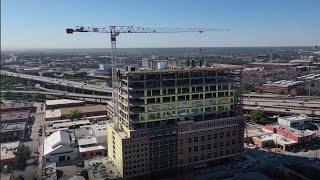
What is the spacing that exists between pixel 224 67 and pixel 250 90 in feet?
202

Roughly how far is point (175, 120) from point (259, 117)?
29569mm

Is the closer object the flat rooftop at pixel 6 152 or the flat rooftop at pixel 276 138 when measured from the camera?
the flat rooftop at pixel 6 152

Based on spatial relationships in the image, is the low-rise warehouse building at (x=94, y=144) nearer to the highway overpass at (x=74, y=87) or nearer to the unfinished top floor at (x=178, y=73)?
the unfinished top floor at (x=178, y=73)

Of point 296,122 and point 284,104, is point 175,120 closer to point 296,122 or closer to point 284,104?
point 296,122

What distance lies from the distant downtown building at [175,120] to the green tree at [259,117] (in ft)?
69.9

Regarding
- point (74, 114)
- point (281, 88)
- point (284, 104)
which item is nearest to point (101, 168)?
point (74, 114)

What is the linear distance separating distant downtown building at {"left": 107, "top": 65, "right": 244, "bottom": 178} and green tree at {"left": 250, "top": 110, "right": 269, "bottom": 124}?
21300 mm

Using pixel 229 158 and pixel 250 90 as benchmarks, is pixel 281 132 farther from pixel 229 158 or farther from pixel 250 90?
pixel 250 90

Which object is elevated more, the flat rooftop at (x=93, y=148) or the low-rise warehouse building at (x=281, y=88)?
the low-rise warehouse building at (x=281, y=88)

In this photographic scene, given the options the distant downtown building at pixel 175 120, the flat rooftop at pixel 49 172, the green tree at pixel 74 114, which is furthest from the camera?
the green tree at pixel 74 114

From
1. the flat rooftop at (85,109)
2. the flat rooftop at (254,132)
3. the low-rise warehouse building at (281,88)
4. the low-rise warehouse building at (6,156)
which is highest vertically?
the low-rise warehouse building at (6,156)

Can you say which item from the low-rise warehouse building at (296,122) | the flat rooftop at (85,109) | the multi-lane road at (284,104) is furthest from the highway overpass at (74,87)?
the low-rise warehouse building at (296,122)

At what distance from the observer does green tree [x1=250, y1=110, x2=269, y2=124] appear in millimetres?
61438

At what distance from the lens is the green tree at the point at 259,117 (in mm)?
61438
